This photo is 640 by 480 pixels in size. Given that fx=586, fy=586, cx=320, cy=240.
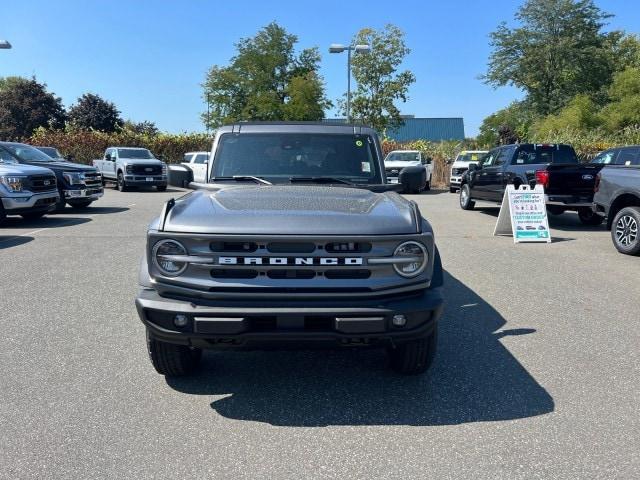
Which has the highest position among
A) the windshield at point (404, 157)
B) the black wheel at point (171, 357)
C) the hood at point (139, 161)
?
the windshield at point (404, 157)

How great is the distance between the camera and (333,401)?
3.85 meters

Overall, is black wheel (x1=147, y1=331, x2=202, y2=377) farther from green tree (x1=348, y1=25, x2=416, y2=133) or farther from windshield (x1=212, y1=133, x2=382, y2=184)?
green tree (x1=348, y1=25, x2=416, y2=133)

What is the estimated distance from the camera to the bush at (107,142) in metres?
36.4

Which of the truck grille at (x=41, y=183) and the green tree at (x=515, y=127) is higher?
the green tree at (x=515, y=127)

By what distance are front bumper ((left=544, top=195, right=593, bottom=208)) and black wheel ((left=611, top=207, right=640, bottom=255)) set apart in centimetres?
295

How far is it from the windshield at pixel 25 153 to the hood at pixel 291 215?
41.0ft

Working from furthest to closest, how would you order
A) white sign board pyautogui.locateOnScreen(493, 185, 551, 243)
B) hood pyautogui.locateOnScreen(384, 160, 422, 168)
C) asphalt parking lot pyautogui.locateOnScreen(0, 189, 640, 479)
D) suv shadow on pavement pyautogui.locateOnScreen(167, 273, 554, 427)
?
hood pyautogui.locateOnScreen(384, 160, 422, 168) < white sign board pyautogui.locateOnScreen(493, 185, 551, 243) < suv shadow on pavement pyautogui.locateOnScreen(167, 273, 554, 427) < asphalt parking lot pyautogui.locateOnScreen(0, 189, 640, 479)

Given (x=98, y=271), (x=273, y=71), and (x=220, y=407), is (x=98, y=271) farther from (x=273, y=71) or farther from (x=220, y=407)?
(x=273, y=71)

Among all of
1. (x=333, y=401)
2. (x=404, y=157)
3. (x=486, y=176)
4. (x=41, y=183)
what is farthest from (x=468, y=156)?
(x=333, y=401)

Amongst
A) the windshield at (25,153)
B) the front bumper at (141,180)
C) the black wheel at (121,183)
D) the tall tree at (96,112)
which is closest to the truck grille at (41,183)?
the windshield at (25,153)

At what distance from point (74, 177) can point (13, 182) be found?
290 cm

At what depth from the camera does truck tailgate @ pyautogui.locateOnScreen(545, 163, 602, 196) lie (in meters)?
12.9

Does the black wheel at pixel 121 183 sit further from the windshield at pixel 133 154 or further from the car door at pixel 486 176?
the car door at pixel 486 176

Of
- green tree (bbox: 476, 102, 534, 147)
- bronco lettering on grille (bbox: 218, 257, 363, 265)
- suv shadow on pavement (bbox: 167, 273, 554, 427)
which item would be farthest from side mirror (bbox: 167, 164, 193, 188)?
green tree (bbox: 476, 102, 534, 147)
